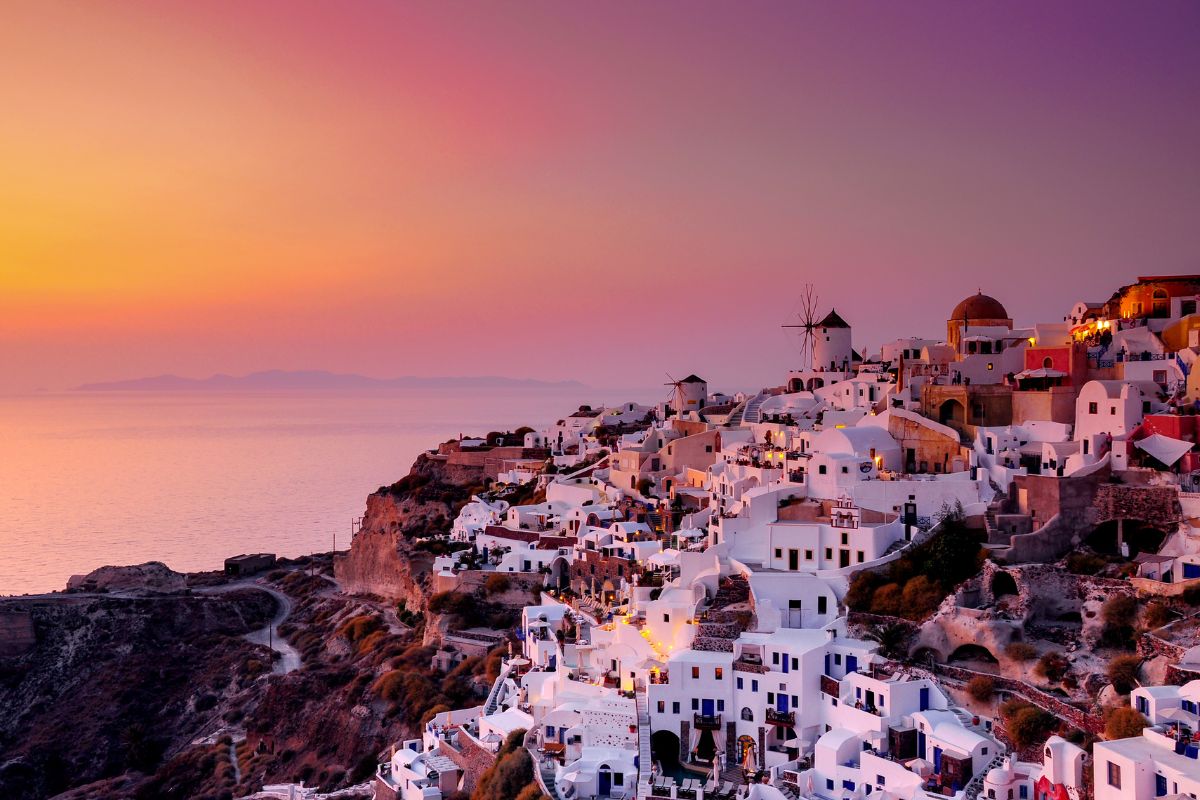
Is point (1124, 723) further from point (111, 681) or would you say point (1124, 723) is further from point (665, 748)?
point (111, 681)

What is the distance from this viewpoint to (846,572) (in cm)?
2184

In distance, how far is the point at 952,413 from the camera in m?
27.3

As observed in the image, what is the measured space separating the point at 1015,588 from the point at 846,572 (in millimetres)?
3468

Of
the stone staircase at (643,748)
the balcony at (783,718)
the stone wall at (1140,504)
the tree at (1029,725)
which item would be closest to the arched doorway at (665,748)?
the stone staircase at (643,748)

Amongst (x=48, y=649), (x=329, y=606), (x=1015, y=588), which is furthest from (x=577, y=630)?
(x=48, y=649)

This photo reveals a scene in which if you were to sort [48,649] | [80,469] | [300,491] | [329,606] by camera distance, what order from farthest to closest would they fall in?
[80,469] → [300,491] → [329,606] → [48,649]

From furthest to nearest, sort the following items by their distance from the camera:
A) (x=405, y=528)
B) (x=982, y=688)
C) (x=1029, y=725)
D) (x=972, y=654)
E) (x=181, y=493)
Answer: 1. (x=181, y=493)
2. (x=405, y=528)
3. (x=972, y=654)
4. (x=982, y=688)
5. (x=1029, y=725)

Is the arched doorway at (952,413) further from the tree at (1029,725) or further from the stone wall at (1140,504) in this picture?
the tree at (1029,725)

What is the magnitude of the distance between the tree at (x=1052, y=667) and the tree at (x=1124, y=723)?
206cm

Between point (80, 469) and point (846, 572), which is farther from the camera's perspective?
point (80, 469)

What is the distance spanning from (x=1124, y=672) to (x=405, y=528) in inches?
1190

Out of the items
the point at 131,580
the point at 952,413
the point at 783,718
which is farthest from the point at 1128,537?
the point at 131,580

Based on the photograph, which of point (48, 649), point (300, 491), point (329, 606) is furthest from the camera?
point (300, 491)

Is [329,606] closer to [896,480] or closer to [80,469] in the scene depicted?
[896,480]
